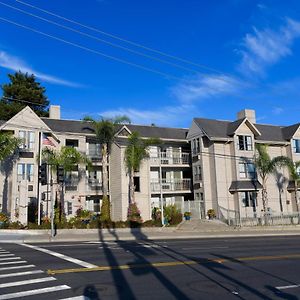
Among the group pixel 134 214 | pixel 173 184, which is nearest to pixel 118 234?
pixel 134 214

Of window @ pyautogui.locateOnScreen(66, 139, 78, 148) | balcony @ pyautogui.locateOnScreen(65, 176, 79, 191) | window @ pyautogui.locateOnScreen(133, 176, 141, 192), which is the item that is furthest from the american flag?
window @ pyautogui.locateOnScreen(133, 176, 141, 192)

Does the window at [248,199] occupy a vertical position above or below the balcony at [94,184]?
below

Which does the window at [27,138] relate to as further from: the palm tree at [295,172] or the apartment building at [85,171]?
the palm tree at [295,172]

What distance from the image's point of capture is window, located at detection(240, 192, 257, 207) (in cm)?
4312

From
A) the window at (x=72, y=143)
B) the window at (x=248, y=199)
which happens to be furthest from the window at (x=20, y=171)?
the window at (x=248, y=199)

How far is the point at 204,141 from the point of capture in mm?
44594

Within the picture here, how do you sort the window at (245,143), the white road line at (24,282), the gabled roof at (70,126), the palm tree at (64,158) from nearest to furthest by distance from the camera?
1. the white road line at (24,282)
2. the palm tree at (64,158)
3. the gabled roof at (70,126)
4. the window at (245,143)

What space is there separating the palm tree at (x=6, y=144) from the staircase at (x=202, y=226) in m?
16.0

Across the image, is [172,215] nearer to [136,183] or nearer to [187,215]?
[187,215]

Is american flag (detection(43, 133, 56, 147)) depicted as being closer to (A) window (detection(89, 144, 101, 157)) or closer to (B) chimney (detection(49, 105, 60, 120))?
(A) window (detection(89, 144, 101, 157))

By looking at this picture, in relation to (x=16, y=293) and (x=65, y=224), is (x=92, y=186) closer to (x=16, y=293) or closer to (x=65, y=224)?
(x=65, y=224)

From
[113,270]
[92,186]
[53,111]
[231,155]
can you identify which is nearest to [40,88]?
[53,111]

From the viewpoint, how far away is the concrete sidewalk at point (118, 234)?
26.4m

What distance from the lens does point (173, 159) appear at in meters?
46.2
